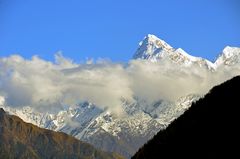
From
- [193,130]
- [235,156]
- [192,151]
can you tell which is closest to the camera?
[235,156]

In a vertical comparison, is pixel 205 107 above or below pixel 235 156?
above

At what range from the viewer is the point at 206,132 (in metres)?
121

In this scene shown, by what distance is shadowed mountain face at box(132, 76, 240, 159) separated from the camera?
361ft

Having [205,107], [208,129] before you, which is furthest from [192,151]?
[205,107]

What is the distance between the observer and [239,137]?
107062 mm

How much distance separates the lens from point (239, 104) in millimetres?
121188

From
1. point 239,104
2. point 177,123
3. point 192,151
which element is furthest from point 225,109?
point 177,123

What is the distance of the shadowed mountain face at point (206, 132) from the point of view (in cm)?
11006

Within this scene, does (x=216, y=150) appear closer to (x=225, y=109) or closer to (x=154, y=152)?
(x=225, y=109)

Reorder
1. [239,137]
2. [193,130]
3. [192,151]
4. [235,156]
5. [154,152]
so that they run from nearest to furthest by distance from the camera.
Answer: [235,156] < [239,137] < [192,151] < [193,130] < [154,152]

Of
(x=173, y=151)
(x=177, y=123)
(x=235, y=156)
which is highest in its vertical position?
(x=177, y=123)

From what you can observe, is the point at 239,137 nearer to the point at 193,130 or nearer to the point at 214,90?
the point at 193,130

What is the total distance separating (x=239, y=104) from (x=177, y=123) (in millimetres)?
23686

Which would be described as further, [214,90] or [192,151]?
[214,90]
